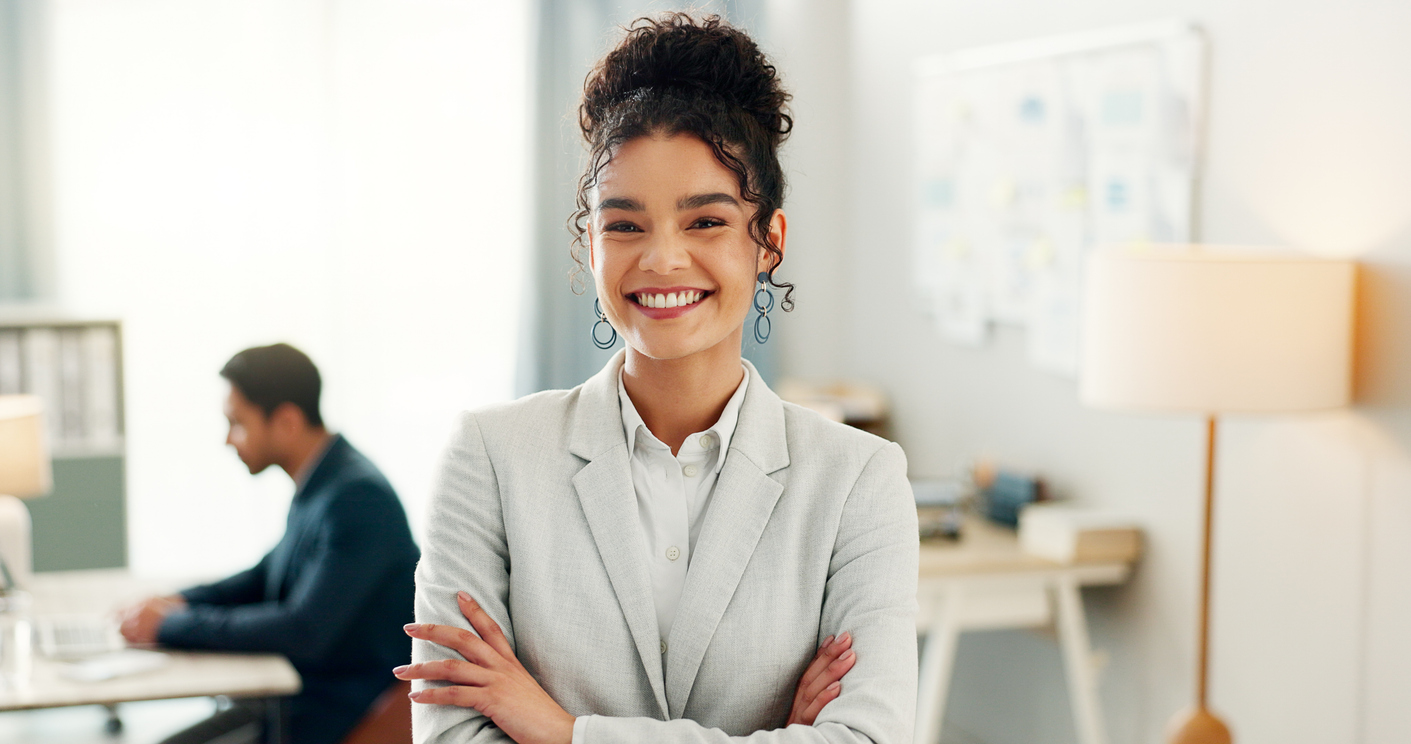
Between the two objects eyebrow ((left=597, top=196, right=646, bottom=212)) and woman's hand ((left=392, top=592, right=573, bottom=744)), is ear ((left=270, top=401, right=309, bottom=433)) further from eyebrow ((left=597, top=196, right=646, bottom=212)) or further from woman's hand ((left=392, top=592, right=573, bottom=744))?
eyebrow ((left=597, top=196, right=646, bottom=212))

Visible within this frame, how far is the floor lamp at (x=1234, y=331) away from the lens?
247 centimetres

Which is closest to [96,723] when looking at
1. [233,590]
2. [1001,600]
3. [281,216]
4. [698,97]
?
[233,590]

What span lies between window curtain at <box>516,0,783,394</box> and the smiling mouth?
3.33 metres

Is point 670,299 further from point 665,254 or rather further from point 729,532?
point 729,532

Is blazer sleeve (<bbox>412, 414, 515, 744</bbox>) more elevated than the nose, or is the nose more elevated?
the nose

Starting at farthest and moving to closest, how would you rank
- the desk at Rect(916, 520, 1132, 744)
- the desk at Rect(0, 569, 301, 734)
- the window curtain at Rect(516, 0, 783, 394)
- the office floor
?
1. the window curtain at Rect(516, 0, 783, 394)
2. the office floor
3. the desk at Rect(916, 520, 1132, 744)
4. the desk at Rect(0, 569, 301, 734)

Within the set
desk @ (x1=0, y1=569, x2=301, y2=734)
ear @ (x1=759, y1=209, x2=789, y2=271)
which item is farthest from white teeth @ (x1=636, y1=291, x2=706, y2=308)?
desk @ (x1=0, y1=569, x2=301, y2=734)

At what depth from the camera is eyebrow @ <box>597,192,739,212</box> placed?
1290mm

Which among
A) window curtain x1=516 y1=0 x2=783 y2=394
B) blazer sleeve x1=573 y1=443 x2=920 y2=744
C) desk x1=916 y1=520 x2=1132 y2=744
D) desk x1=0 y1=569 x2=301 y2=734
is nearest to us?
blazer sleeve x1=573 y1=443 x2=920 y2=744

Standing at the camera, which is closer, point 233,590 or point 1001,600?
point 233,590

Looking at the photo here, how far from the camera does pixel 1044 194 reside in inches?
135

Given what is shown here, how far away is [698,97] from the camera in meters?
1.29

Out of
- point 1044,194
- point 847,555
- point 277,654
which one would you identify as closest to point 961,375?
point 1044,194

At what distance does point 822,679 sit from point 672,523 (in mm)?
232
